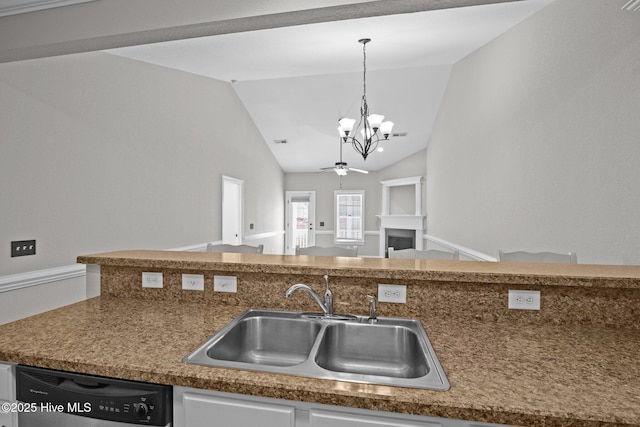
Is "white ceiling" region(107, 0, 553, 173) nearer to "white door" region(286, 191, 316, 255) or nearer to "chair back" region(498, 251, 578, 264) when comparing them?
"white door" region(286, 191, 316, 255)

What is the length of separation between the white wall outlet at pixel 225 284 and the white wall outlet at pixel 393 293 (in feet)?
2.27

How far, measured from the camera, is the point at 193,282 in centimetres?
162

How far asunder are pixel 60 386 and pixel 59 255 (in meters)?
2.10

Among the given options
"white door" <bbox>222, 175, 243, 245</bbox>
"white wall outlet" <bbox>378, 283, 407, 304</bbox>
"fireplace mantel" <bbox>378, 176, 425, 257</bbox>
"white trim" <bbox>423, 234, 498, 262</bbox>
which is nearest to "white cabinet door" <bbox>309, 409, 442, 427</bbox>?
"white wall outlet" <bbox>378, 283, 407, 304</bbox>

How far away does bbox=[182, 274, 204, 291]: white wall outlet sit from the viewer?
63.7 inches

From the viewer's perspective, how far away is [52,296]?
2.63m

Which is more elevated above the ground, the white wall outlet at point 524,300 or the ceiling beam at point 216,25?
the ceiling beam at point 216,25

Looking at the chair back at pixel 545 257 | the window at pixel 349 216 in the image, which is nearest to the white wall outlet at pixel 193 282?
the chair back at pixel 545 257

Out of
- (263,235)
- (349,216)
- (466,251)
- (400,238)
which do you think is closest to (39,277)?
(466,251)

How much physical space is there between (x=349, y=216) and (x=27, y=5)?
7.20 metres

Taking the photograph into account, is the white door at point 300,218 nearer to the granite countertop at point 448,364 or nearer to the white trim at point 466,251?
the white trim at point 466,251

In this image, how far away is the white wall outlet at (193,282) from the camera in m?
1.62

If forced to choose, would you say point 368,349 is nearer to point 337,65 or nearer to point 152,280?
point 152,280

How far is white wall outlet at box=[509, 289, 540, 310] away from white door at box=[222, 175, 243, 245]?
466 cm
